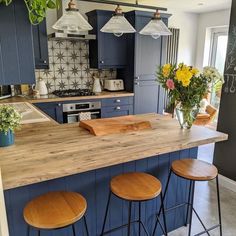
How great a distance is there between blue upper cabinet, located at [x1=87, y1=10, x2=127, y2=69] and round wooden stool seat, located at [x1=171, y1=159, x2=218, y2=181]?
267cm

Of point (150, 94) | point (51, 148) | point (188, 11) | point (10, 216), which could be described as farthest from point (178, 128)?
point (188, 11)

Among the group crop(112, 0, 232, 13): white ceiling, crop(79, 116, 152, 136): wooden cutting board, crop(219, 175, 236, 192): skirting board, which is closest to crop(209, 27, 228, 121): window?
crop(112, 0, 232, 13): white ceiling

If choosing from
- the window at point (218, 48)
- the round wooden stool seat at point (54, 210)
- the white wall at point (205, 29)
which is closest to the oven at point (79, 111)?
the round wooden stool seat at point (54, 210)

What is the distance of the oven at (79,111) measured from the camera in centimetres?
364

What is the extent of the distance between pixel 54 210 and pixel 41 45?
2.96 metres

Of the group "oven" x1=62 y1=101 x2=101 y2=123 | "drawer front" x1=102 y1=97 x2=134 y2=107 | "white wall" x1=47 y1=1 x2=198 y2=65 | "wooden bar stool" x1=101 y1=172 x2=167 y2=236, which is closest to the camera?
"wooden bar stool" x1=101 y1=172 x2=167 y2=236

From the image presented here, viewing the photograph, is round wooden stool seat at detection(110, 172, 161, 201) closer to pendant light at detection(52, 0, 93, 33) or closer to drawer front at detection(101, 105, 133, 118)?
pendant light at detection(52, 0, 93, 33)

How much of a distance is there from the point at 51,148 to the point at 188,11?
492 centimetres

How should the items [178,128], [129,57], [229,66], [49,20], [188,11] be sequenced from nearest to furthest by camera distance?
[178,128] → [229,66] → [49,20] → [129,57] → [188,11]

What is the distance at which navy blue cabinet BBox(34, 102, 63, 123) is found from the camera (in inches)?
136

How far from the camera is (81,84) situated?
14.3ft

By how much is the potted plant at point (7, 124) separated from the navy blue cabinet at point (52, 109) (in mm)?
2018

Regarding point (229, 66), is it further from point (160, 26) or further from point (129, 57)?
point (129, 57)

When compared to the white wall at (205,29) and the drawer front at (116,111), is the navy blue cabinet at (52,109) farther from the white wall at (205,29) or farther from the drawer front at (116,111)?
the white wall at (205,29)
